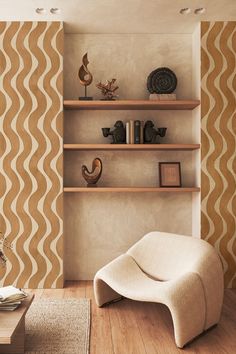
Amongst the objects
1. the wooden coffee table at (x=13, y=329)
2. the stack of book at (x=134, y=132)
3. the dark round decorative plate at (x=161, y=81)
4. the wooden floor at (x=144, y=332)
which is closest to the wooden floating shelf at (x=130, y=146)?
the stack of book at (x=134, y=132)

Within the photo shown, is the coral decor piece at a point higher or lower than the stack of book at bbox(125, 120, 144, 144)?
higher

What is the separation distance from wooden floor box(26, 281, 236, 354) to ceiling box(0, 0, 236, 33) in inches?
108

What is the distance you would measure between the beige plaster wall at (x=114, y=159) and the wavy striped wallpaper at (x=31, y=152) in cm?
29

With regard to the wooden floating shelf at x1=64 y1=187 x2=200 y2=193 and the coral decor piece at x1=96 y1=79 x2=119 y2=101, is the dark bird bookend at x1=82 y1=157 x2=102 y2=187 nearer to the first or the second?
the wooden floating shelf at x1=64 y1=187 x2=200 y2=193

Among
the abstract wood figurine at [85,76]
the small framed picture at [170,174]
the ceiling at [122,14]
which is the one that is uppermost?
the ceiling at [122,14]

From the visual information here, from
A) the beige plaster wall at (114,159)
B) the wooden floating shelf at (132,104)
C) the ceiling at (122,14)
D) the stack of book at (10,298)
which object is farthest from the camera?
the beige plaster wall at (114,159)

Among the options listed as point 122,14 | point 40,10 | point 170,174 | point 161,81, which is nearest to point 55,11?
point 40,10

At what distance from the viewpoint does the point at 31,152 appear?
401cm

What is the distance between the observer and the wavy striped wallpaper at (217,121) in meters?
4.01

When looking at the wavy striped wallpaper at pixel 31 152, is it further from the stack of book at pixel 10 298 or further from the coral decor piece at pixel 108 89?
the stack of book at pixel 10 298

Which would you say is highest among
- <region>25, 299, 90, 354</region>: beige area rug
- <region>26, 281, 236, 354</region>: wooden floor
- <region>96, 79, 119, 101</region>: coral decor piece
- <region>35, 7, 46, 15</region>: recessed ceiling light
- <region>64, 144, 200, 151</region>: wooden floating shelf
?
<region>35, 7, 46, 15</region>: recessed ceiling light

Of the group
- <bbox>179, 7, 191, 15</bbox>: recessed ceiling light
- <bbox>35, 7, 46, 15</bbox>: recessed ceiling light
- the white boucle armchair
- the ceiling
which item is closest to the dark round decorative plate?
the ceiling

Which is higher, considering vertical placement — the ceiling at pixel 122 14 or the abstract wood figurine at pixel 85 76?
the ceiling at pixel 122 14

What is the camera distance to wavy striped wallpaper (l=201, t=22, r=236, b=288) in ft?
13.2
